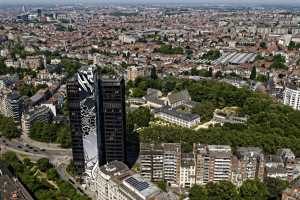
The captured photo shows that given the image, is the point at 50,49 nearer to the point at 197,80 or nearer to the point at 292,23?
the point at 197,80

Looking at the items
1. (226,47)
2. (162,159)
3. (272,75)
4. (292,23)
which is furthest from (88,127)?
(292,23)

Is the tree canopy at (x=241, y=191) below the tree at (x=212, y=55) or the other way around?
below

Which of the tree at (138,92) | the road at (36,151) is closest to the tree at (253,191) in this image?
the road at (36,151)

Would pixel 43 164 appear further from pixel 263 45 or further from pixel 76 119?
pixel 263 45

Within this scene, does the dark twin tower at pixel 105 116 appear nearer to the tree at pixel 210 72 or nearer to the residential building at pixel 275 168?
the residential building at pixel 275 168

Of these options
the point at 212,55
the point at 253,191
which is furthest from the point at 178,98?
the point at 212,55

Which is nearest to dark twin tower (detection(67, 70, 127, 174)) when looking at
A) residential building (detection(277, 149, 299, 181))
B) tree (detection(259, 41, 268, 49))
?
residential building (detection(277, 149, 299, 181))

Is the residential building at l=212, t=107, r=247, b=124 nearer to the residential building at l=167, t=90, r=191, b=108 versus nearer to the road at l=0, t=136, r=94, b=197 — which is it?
the residential building at l=167, t=90, r=191, b=108
